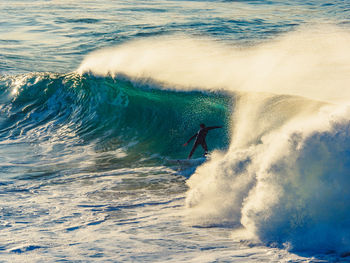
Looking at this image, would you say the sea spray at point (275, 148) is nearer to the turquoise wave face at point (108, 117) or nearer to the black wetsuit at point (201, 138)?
the black wetsuit at point (201, 138)

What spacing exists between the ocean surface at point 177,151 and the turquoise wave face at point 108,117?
1.8 inches

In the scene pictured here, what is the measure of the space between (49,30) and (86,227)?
20.4 metres

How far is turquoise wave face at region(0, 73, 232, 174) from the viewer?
10695 mm

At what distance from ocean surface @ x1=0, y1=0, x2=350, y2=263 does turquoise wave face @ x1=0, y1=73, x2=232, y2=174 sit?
0.15 feet

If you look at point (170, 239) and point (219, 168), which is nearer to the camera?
point (170, 239)

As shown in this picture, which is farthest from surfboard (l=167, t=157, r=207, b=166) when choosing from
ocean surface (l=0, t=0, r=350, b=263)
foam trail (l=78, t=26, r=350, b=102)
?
foam trail (l=78, t=26, r=350, b=102)

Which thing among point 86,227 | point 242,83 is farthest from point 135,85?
point 86,227

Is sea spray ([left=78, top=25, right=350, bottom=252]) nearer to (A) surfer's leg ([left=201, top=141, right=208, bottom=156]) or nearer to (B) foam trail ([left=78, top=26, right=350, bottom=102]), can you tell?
(B) foam trail ([left=78, top=26, right=350, bottom=102])

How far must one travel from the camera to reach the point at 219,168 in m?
Answer: 7.84

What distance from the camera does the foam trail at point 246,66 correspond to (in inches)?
447

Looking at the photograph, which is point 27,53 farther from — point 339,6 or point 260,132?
point 339,6

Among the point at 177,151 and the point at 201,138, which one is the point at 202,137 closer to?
the point at 201,138

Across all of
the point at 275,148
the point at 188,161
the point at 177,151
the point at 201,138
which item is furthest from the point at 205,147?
the point at 275,148

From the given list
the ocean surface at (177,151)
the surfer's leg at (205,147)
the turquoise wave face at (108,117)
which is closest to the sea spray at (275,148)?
the ocean surface at (177,151)
